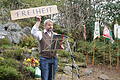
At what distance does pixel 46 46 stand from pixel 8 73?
58.2 inches

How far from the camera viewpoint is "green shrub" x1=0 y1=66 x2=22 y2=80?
417cm

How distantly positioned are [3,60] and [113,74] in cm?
349

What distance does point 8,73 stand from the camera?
4.20m

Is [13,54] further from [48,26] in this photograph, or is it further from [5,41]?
[48,26]

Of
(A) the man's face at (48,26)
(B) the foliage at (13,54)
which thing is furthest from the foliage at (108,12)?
(A) the man's face at (48,26)

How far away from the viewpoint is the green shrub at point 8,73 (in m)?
4.17

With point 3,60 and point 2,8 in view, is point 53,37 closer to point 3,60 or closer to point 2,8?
point 3,60

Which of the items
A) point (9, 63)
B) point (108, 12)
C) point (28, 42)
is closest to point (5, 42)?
point (28, 42)

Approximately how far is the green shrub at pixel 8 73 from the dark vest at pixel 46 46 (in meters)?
1.35

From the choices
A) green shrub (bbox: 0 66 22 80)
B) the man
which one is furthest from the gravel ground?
the man

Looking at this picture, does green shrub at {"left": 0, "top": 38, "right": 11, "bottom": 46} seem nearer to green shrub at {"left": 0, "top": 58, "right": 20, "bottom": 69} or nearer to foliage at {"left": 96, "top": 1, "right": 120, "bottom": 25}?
green shrub at {"left": 0, "top": 58, "right": 20, "bottom": 69}

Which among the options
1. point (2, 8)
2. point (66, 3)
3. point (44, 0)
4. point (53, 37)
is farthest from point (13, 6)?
point (53, 37)

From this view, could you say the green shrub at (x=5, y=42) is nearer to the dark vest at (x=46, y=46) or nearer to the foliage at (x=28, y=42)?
the foliage at (x=28, y=42)

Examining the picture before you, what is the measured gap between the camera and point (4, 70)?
4160 mm
